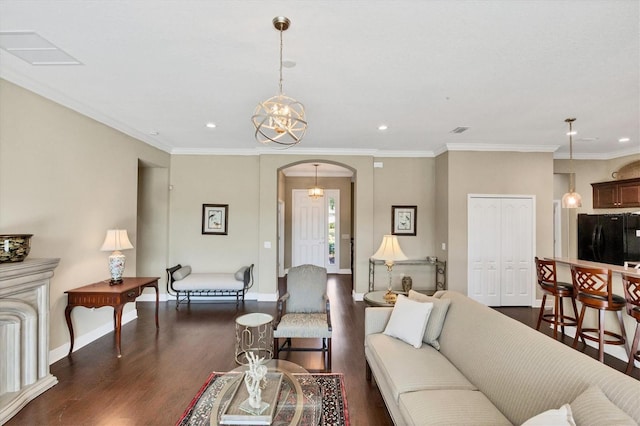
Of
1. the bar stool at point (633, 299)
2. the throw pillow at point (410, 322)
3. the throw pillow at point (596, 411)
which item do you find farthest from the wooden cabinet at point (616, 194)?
the throw pillow at point (596, 411)

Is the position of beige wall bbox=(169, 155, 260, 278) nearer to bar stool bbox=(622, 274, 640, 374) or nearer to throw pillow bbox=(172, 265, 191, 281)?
throw pillow bbox=(172, 265, 191, 281)

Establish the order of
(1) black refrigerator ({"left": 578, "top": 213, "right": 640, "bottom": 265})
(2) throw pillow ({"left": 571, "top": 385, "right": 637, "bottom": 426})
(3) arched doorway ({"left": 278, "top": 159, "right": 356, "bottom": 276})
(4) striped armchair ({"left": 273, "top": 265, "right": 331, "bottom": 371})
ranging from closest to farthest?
(2) throw pillow ({"left": 571, "top": 385, "right": 637, "bottom": 426})
(4) striped armchair ({"left": 273, "top": 265, "right": 331, "bottom": 371})
(1) black refrigerator ({"left": 578, "top": 213, "right": 640, "bottom": 265})
(3) arched doorway ({"left": 278, "top": 159, "right": 356, "bottom": 276})

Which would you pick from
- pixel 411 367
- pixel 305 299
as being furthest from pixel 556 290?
pixel 305 299

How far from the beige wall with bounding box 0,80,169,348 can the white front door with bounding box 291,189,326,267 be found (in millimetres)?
4893

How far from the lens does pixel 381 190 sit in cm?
632

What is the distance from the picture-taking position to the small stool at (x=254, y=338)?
3.63m

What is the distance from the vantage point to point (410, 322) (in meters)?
2.74

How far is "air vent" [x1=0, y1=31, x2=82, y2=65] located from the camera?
2.37 meters

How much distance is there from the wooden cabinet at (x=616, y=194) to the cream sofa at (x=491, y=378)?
5.39 meters

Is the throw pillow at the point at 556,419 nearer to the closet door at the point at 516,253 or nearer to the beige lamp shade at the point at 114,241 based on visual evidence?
the beige lamp shade at the point at 114,241

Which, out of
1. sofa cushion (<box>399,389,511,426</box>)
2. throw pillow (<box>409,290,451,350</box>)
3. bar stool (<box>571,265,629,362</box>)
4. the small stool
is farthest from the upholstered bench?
bar stool (<box>571,265,629,362</box>)

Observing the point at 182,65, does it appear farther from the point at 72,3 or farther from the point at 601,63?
the point at 601,63

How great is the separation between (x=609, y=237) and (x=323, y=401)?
6191mm

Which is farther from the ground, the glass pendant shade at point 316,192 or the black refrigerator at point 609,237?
the glass pendant shade at point 316,192
